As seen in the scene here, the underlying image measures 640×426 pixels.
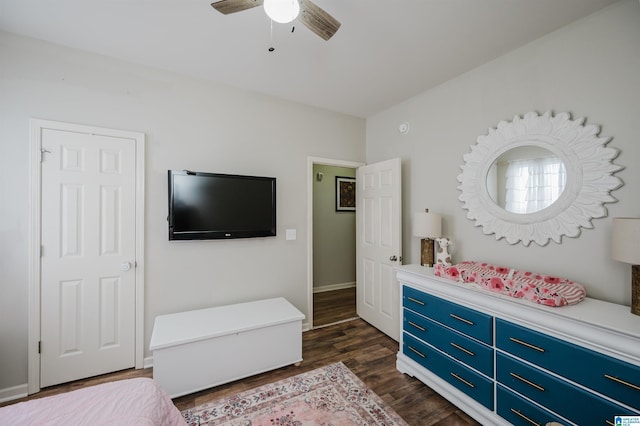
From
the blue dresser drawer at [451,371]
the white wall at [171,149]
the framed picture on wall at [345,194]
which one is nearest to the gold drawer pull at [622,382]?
the blue dresser drawer at [451,371]

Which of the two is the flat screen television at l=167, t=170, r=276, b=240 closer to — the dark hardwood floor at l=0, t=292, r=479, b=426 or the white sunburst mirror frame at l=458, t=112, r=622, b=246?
the dark hardwood floor at l=0, t=292, r=479, b=426

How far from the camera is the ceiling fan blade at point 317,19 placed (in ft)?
4.28

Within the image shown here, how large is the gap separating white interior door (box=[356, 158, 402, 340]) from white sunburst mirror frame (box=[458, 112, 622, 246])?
803 millimetres

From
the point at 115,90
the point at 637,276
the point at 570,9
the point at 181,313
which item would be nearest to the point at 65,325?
the point at 181,313

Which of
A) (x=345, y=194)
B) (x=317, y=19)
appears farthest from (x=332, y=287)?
(x=317, y=19)

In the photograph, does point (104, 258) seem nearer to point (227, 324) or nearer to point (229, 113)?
point (227, 324)

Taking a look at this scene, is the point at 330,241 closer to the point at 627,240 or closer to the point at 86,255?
the point at 86,255

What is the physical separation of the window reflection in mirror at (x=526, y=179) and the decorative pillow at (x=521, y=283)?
0.50 m

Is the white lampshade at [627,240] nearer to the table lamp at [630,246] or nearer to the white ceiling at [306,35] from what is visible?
the table lamp at [630,246]

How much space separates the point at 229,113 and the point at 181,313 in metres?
2.04

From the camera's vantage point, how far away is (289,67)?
2.35 metres

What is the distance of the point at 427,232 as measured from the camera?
8.21 ft

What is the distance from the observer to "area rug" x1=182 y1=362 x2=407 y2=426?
1805mm

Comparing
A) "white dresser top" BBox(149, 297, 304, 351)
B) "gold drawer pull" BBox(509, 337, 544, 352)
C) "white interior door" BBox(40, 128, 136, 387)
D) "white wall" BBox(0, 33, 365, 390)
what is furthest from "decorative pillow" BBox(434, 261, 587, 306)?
"white interior door" BBox(40, 128, 136, 387)
